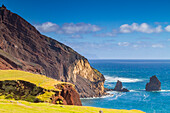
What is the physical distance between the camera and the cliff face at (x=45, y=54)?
410 ft

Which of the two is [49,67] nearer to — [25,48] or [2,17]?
[25,48]

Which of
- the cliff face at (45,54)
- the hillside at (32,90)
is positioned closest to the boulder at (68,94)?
the hillside at (32,90)

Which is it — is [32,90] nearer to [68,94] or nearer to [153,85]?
[68,94]

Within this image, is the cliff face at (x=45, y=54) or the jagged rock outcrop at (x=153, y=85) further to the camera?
the jagged rock outcrop at (x=153, y=85)

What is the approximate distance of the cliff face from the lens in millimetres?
124969

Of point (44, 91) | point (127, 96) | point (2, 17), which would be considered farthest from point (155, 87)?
point (44, 91)

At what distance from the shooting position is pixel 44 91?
1642 inches

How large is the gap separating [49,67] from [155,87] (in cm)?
7642

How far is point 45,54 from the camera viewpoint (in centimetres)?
13550

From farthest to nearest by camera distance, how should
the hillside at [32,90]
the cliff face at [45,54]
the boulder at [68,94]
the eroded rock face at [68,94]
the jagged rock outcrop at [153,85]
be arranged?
the jagged rock outcrop at [153,85] → the cliff face at [45,54] → the eroded rock face at [68,94] → the boulder at [68,94] → the hillside at [32,90]

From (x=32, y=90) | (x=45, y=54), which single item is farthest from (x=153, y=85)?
(x=32, y=90)

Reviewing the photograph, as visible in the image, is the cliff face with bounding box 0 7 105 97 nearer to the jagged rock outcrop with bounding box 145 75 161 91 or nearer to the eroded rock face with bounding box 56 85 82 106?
the jagged rock outcrop with bounding box 145 75 161 91

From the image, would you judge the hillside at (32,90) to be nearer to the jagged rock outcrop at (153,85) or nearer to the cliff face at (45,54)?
the cliff face at (45,54)

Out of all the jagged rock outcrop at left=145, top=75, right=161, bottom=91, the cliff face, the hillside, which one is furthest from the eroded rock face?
the jagged rock outcrop at left=145, top=75, right=161, bottom=91
